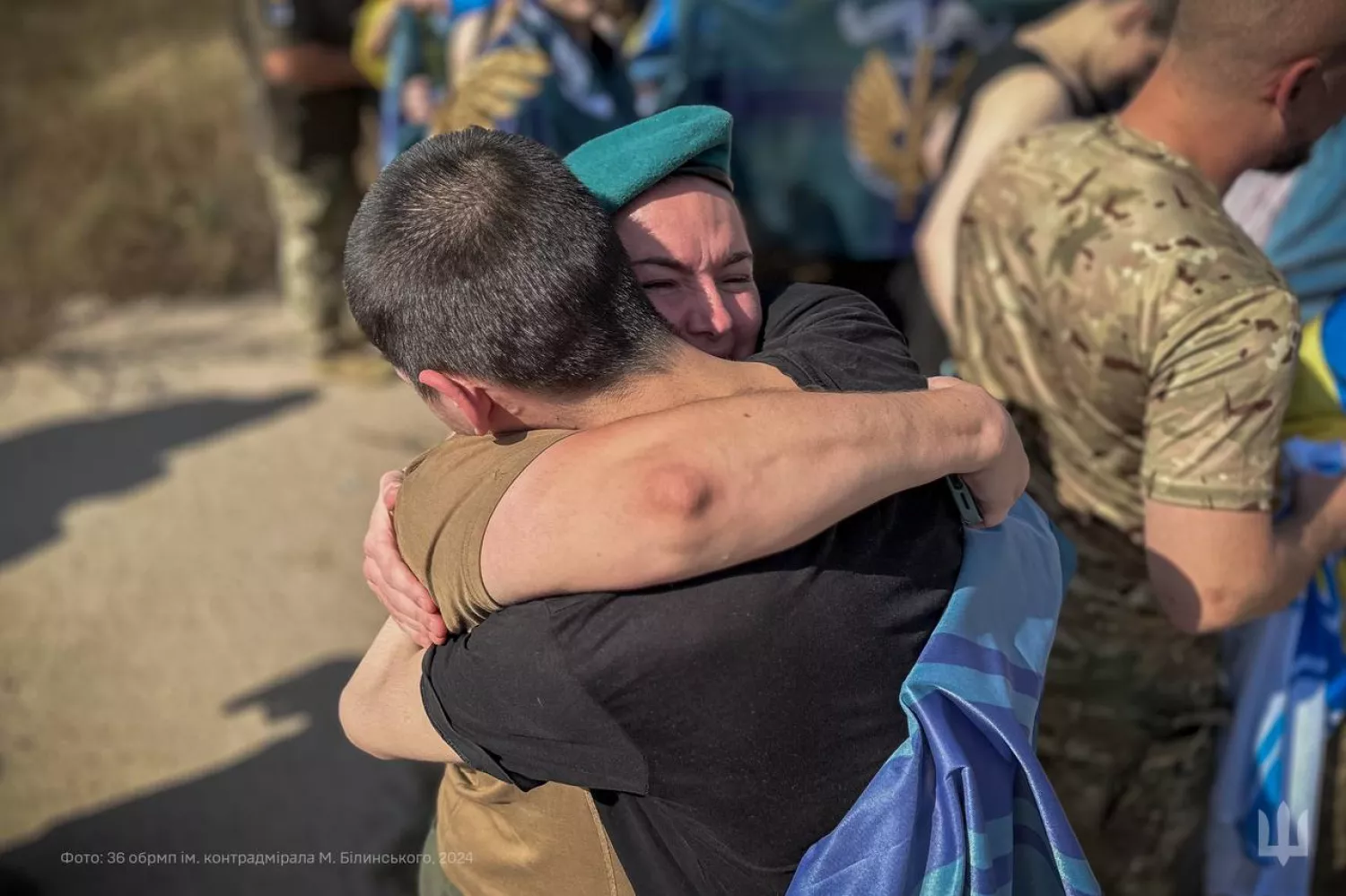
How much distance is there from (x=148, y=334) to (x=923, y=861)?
704cm

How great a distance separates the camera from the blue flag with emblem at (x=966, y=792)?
3.73ft

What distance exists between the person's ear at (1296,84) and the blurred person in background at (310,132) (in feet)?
16.5

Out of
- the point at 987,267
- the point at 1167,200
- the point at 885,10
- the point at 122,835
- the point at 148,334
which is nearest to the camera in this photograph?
the point at 1167,200

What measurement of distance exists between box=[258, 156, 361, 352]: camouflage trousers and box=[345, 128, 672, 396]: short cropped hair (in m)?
4.94

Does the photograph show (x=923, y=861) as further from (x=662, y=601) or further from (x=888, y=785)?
(x=662, y=601)

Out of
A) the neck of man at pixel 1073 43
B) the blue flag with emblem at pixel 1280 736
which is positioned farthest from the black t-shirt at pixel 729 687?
the neck of man at pixel 1073 43

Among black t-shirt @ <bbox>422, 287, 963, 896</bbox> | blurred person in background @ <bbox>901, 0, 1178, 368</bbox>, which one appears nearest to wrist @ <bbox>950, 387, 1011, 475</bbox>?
black t-shirt @ <bbox>422, 287, 963, 896</bbox>

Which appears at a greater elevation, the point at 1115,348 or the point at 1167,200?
the point at 1167,200

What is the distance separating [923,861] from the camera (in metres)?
1.17

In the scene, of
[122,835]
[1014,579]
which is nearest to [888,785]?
[1014,579]

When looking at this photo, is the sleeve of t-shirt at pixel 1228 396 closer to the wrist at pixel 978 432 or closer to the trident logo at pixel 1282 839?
the wrist at pixel 978 432

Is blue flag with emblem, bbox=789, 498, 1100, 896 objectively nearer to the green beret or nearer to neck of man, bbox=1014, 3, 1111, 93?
the green beret

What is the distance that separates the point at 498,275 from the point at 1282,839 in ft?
6.11

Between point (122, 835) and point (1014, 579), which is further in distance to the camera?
point (122, 835)
